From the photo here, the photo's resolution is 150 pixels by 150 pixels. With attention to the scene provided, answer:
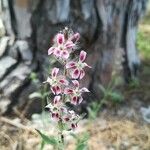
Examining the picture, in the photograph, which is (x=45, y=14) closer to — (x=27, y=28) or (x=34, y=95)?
(x=27, y=28)

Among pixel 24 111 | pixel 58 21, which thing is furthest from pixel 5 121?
pixel 58 21

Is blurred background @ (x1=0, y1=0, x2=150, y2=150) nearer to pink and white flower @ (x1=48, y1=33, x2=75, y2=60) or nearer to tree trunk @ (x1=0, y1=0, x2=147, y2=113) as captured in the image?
tree trunk @ (x1=0, y1=0, x2=147, y2=113)

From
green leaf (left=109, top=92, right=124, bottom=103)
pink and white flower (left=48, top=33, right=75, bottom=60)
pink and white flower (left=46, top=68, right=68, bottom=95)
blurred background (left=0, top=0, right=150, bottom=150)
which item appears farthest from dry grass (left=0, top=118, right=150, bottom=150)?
pink and white flower (left=48, top=33, right=75, bottom=60)

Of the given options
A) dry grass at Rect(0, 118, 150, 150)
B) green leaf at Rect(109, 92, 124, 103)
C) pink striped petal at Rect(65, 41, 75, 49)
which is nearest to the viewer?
pink striped petal at Rect(65, 41, 75, 49)

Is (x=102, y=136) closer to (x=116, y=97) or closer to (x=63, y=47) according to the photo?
(x=116, y=97)

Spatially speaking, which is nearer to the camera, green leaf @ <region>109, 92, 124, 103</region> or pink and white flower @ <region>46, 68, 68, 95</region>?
pink and white flower @ <region>46, 68, 68, 95</region>

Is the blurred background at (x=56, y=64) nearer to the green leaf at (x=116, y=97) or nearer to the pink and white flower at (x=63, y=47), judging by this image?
the green leaf at (x=116, y=97)

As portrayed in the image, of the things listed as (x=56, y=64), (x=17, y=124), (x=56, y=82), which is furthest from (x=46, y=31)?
(x=56, y=82)

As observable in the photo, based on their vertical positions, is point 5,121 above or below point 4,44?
below
